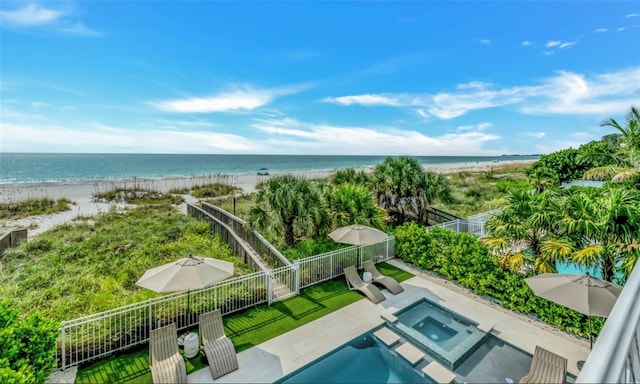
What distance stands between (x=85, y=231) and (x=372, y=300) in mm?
17432

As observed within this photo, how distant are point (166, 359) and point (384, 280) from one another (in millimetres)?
7051

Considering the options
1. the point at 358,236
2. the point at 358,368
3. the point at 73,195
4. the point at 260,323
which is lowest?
the point at 358,368

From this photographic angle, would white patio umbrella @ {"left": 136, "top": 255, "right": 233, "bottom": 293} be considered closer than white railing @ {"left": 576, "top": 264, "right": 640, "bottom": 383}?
No

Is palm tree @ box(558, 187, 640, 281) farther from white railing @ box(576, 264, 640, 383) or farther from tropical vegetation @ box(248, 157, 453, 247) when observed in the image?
white railing @ box(576, 264, 640, 383)

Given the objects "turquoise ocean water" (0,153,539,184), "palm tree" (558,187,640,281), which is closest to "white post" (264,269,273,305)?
"palm tree" (558,187,640,281)

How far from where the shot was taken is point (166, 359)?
607cm

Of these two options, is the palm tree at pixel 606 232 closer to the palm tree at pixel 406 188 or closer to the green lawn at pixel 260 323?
the green lawn at pixel 260 323

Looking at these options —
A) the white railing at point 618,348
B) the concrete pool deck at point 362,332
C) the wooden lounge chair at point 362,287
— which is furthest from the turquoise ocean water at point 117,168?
the white railing at point 618,348

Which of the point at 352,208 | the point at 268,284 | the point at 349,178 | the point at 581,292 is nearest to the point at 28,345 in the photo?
the point at 268,284

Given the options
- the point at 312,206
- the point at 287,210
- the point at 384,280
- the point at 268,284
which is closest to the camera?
the point at 268,284

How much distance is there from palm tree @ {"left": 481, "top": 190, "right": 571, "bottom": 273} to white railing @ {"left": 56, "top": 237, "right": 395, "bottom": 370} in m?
5.45

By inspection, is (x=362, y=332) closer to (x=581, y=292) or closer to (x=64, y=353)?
(x=581, y=292)

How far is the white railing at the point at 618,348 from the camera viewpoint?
0.96 metres

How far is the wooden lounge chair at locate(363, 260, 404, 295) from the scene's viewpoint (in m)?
9.88
